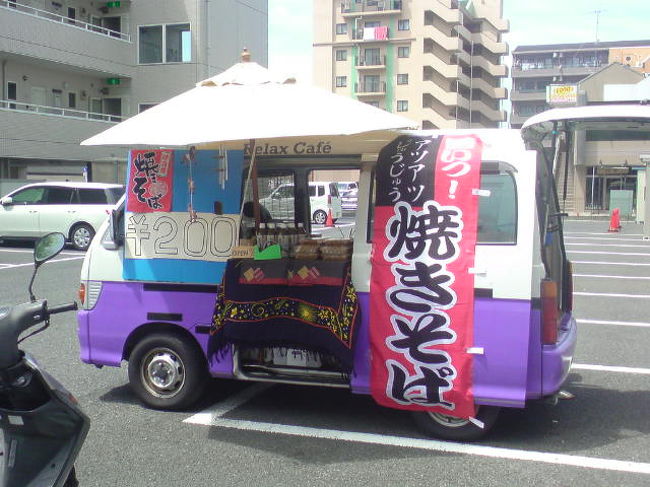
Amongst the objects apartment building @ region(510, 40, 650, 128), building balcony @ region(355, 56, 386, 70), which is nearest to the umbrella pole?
building balcony @ region(355, 56, 386, 70)

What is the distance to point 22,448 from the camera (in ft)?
9.09

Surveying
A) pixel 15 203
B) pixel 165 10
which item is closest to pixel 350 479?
pixel 15 203

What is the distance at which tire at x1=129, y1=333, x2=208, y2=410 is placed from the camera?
494cm

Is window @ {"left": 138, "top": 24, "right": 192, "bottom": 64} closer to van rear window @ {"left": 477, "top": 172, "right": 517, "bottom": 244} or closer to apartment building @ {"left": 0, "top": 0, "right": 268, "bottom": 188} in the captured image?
apartment building @ {"left": 0, "top": 0, "right": 268, "bottom": 188}

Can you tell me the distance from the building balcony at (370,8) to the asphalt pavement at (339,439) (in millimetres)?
63482

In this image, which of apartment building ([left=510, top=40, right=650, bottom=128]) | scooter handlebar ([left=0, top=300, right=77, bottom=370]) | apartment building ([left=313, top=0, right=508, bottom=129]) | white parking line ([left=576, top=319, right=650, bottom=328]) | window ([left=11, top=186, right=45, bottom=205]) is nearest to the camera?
scooter handlebar ([left=0, top=300, right=77, bottom=370])

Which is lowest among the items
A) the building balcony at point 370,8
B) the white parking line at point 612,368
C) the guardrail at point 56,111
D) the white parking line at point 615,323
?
the white parking line at point 612,368

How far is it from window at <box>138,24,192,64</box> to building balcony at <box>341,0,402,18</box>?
1474 inches

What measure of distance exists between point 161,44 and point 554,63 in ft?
229

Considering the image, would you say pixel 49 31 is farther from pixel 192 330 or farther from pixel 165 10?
pixel 192 330

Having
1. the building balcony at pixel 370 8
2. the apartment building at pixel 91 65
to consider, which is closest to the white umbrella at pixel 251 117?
the apartment building at pixel 91 65

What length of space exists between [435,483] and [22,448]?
221 centimetres

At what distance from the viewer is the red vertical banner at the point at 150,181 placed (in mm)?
4977

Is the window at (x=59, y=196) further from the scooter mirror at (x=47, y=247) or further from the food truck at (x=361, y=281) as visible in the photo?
the scooter mirror at (x=47, y=247)
